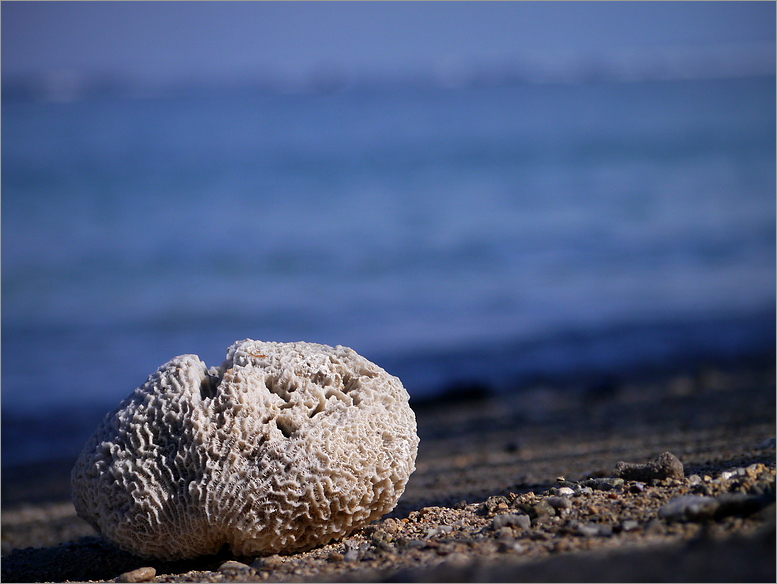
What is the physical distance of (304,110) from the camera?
43.8 m

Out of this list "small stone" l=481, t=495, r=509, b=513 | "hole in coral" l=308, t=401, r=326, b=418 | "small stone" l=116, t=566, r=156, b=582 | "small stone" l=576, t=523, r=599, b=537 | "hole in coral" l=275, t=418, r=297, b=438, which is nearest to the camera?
"small stone" l=576, t=523, r=599, b=537

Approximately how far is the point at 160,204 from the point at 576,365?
15.0 metres

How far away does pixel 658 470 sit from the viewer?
3494mm

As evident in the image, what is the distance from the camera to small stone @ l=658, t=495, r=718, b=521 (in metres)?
2.63

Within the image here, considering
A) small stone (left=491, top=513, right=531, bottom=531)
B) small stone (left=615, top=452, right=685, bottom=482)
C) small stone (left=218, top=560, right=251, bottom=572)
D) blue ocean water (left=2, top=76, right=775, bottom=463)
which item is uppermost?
blue ocean water (left=2, top=76, right=775, bottom=463)

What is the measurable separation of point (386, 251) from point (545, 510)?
1334 cm

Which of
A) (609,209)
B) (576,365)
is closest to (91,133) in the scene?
(609,209)

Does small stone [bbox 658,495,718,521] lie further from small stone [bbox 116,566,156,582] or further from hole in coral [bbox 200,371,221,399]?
small stone [bbox 116,566,156,582]

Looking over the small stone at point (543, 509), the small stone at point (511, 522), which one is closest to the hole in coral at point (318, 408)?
the small stone at point (511, 522)

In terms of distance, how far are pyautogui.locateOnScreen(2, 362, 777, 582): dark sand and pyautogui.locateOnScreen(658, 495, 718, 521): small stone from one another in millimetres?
14

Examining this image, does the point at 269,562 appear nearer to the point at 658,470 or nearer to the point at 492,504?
the point at 492,504

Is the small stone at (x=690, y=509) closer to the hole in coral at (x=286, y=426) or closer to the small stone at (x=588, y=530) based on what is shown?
the small stone at (x=588, y=530)

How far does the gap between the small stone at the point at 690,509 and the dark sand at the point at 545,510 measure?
14 millimetres

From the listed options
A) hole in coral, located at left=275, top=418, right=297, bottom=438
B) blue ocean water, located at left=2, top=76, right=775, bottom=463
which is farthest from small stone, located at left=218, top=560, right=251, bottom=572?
blue ocean water, located at left=2, top=76, right=775, bottom=463
